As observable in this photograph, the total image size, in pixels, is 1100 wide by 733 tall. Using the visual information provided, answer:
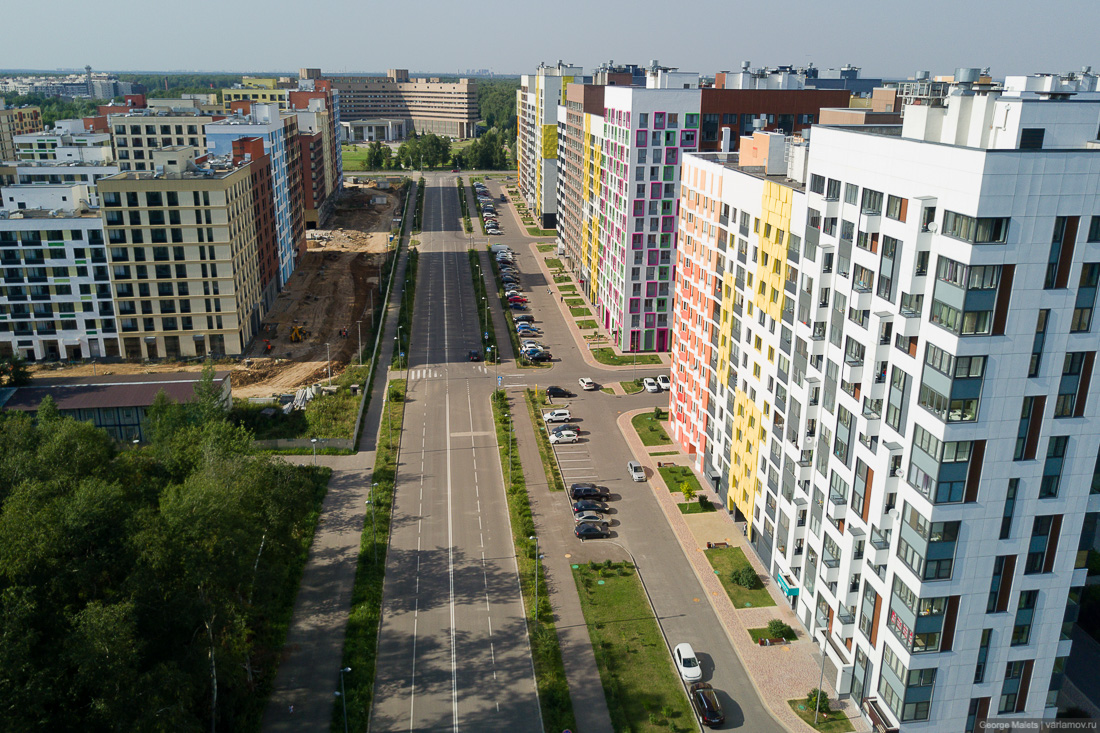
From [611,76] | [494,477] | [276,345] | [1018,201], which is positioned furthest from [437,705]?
[611,76]

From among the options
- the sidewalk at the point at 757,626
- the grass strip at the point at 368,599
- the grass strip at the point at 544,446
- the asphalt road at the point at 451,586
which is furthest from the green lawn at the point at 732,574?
the grass strip at the point at 368,599

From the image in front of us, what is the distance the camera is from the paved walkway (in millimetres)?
50938

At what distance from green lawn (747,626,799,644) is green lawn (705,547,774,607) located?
279 cm

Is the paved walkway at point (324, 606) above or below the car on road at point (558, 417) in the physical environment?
below

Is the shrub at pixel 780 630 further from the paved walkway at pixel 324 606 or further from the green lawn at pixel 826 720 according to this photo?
the paved walkway at pixel 324 606

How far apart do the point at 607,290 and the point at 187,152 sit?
212ft

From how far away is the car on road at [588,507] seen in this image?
7406cm

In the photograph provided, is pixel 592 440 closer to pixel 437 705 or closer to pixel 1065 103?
pixel 437 705

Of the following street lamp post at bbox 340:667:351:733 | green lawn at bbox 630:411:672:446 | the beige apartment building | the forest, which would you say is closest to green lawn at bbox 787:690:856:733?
street lamp post at bbox 340:667:351:733

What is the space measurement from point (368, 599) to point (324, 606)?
11.2 feet

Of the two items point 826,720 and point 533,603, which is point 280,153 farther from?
point 826,720

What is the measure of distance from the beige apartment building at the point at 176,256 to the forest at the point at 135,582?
54.8m

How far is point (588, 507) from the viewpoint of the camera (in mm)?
74250

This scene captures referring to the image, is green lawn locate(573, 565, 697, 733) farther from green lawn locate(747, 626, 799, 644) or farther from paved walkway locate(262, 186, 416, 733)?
paved walkway locate(262, 186, 416, 733)
